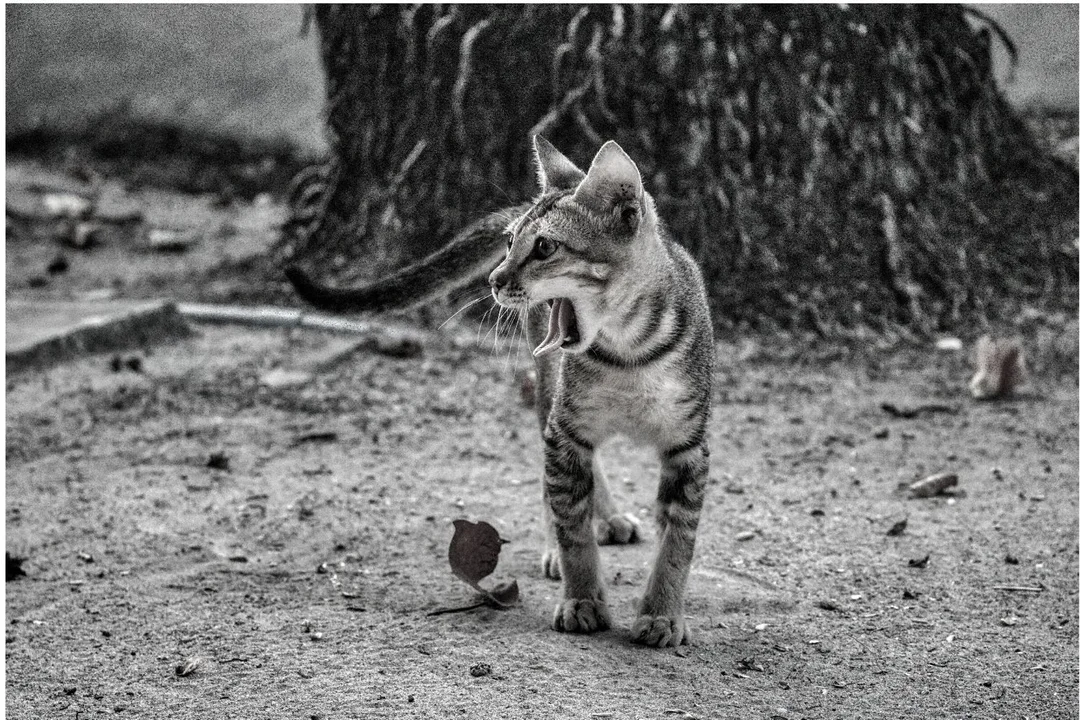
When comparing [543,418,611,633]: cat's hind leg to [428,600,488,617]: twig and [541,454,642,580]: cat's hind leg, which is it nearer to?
[428,600,488,617]: twig

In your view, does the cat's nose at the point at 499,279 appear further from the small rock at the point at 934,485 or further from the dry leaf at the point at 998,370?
the dry leaf at the point at 998,370

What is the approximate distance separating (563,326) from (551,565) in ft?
2.91

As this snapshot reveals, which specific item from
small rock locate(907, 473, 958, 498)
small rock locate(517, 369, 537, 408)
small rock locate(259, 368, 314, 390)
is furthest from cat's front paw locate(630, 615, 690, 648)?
small rock locate(259, 368, 314, 390)

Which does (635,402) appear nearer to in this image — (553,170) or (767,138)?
(553,170)

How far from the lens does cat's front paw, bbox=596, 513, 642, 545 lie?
4.03 m

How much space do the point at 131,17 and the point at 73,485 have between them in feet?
23.5

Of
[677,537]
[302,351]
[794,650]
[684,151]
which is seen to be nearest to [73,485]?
[302,351]

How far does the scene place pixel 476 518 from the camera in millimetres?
4238

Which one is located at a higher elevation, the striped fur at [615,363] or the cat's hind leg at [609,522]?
the striped fur at [615,363]

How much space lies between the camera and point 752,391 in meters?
5.60

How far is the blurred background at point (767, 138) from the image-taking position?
6.08 metres

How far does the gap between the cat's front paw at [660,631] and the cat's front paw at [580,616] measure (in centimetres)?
10

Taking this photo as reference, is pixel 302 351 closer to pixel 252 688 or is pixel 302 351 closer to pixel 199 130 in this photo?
pixel 252 688

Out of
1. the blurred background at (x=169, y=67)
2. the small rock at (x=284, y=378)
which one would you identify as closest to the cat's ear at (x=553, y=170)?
the small rock at (x=284, y=378)
